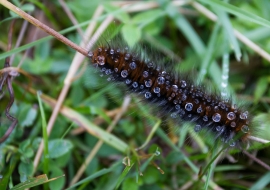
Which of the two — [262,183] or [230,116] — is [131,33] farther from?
[262,183]

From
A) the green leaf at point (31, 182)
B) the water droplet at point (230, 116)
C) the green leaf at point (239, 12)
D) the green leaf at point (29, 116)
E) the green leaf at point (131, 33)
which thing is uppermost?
the green leaf at point (239, 12)

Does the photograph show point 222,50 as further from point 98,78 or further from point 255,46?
point 98,78

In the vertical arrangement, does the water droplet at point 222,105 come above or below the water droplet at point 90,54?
below

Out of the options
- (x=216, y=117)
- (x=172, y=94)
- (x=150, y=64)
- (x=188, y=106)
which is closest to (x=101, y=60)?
(x=150, y=64)

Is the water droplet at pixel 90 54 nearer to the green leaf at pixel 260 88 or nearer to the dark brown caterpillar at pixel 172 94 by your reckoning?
the dark brown caterpillar at pixel 172 94

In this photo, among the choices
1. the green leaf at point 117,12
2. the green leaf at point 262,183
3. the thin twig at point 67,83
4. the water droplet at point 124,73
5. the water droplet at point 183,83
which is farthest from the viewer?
the green leaf at point 117,12

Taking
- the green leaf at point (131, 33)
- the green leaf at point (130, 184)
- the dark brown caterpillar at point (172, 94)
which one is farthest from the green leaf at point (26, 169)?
the green leaf at point (131, 33)

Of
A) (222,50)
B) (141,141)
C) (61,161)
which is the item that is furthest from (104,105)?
(222,50)
